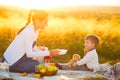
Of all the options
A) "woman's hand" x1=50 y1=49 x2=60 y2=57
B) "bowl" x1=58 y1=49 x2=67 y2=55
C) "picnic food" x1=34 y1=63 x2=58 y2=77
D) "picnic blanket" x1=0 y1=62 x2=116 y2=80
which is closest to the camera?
"picnic blanket" x1=0 y1=62 x2=116 y2=80

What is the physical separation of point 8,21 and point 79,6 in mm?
837

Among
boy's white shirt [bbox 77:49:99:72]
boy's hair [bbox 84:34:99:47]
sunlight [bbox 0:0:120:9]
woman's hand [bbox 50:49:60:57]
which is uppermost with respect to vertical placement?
sunlight [bbox 0:0:120:9]

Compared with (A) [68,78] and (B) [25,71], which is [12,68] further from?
(A) [68,78]

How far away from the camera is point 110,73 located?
4.43m

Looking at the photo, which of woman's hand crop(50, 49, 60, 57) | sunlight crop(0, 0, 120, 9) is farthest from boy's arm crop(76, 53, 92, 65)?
sunlight crop(0, 0, 120, 9)

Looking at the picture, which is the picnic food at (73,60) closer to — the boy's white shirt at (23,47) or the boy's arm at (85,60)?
the boy's arm at (85,60)

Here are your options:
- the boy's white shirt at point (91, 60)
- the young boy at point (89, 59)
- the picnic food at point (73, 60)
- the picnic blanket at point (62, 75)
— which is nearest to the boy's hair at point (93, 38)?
the young boy at point (89, 59)

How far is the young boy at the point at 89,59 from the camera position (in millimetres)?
4469

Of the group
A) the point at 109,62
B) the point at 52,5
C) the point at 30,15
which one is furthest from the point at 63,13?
the point at 109,62

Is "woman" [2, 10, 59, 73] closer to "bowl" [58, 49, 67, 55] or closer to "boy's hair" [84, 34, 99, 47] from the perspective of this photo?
"bowl" [58, 49, 67, 55]

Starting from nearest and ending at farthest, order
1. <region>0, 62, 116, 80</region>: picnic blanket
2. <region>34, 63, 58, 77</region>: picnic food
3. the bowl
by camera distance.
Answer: <region>0, 62, 116, 80</region>: picnic blanket < <region>34, 63, 58, 77</region>: picnic food < the bowl

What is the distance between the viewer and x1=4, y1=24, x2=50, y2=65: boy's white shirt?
4.22 metres

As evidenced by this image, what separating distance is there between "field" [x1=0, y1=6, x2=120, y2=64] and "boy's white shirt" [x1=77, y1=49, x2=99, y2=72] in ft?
0.39

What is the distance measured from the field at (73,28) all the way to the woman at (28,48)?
0.59 ft
